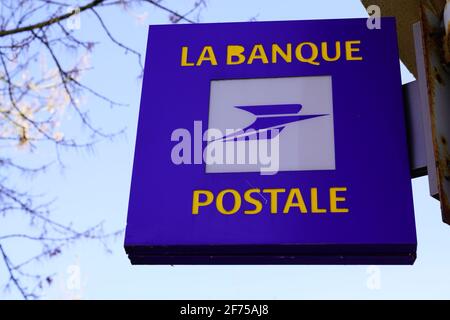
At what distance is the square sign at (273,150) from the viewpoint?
120 inches

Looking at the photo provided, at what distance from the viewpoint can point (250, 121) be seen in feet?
11.2

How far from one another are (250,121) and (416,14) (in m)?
1.42

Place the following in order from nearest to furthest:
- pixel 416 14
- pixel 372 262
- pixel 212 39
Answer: pixel 372 262, pixel 212 39, pixel 416 14

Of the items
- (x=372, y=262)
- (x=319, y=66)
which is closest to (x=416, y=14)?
(x=319, y=66)

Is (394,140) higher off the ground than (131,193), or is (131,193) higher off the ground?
(394,140)

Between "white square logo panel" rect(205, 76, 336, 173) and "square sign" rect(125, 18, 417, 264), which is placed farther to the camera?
"white square logo panel" rect(205, 76, 336, 173)

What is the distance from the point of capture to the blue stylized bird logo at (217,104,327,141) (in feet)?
11.0

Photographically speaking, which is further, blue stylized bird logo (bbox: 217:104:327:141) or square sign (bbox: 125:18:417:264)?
blue stylized bird logo (bbox: 217:104:327:141)

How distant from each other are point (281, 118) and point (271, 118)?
0.17 feet

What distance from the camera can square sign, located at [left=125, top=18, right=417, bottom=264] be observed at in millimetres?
3043

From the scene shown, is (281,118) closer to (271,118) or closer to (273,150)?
(271,118)

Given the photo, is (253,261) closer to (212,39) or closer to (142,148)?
(142,148)

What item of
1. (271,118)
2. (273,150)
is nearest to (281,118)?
(271,118)

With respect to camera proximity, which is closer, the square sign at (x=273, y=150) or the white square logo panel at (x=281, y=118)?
the square sign at (x=273, y=150)
